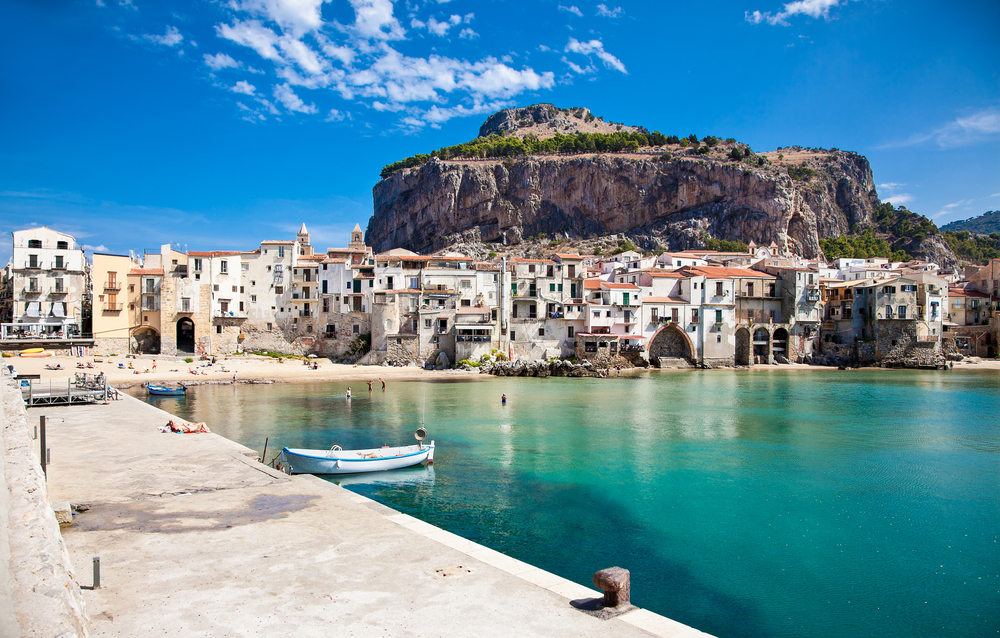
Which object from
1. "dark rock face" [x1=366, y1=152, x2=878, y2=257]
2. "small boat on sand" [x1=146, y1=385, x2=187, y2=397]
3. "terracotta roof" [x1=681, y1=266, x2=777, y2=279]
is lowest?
"small boat on sand" [x1=146, y1=385, x2=187, y2=397]

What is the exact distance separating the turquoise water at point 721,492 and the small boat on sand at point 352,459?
2.40ft

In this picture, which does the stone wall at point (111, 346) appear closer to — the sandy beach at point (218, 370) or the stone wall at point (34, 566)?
the sandy beach at point (218, 370)

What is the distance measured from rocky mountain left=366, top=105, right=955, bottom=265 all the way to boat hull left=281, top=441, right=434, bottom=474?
365 feet

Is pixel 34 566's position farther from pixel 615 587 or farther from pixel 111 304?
pixel 111 304

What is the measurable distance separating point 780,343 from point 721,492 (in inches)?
2363

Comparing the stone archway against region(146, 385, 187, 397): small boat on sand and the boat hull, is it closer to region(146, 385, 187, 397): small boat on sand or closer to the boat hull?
region(146, 385, 187, 397): small boat on sand

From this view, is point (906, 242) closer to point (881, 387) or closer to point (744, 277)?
point (744, 277)

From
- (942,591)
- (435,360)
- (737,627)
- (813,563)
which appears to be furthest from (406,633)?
(435,360)

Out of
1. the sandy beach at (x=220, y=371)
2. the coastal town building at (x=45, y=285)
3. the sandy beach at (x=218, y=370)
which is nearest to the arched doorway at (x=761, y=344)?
the sandy beach at (x=220, y=371)

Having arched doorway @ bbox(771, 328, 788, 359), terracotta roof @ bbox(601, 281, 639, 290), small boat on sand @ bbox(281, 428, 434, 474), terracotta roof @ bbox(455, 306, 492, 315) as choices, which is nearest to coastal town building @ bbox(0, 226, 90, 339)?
terracotta roof @ bbox(455, 306, 492, 315)

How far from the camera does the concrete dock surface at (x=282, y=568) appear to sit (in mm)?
7766

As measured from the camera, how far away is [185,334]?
63344mm

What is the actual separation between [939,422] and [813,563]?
28.1 m

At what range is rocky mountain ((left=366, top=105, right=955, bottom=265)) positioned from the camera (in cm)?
12488
